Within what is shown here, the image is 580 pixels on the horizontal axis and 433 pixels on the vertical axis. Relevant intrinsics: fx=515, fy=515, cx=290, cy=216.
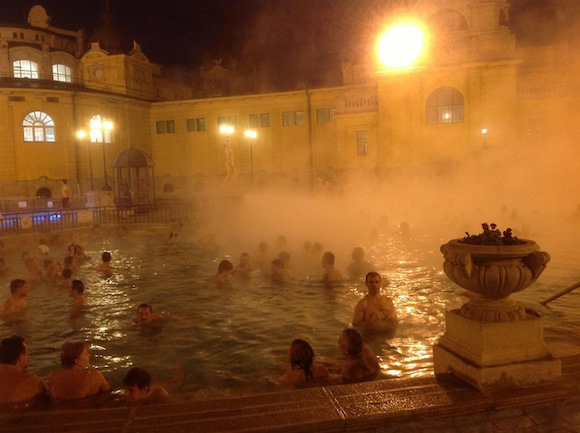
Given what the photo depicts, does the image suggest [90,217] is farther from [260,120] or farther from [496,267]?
[260,120]

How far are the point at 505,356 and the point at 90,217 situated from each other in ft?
67.6

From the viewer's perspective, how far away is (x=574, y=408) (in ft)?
13.6

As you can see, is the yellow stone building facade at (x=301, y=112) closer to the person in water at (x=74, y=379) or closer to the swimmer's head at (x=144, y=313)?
the swimmer's head at (x=144, y=313)

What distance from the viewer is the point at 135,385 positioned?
5086mm

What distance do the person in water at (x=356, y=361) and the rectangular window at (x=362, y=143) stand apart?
29.0 metres

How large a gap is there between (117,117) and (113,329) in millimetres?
34032

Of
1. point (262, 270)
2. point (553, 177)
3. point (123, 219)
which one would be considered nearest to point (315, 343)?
point (262, 270)

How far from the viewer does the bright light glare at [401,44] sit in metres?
7.60

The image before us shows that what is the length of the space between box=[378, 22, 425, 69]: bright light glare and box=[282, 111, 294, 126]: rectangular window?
1314 inches

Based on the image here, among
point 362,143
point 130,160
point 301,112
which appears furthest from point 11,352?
point 301,112

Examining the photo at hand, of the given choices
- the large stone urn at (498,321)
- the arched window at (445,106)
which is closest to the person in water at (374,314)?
the large stone urn at (498,321)

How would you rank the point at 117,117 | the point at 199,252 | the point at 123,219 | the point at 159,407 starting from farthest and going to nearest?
the point at 117,117
the point at 123,219
the point at 199,252
the point at 159,407

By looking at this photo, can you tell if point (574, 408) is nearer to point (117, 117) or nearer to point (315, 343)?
point (315, 343)

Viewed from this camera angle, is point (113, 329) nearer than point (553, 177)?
Yes
